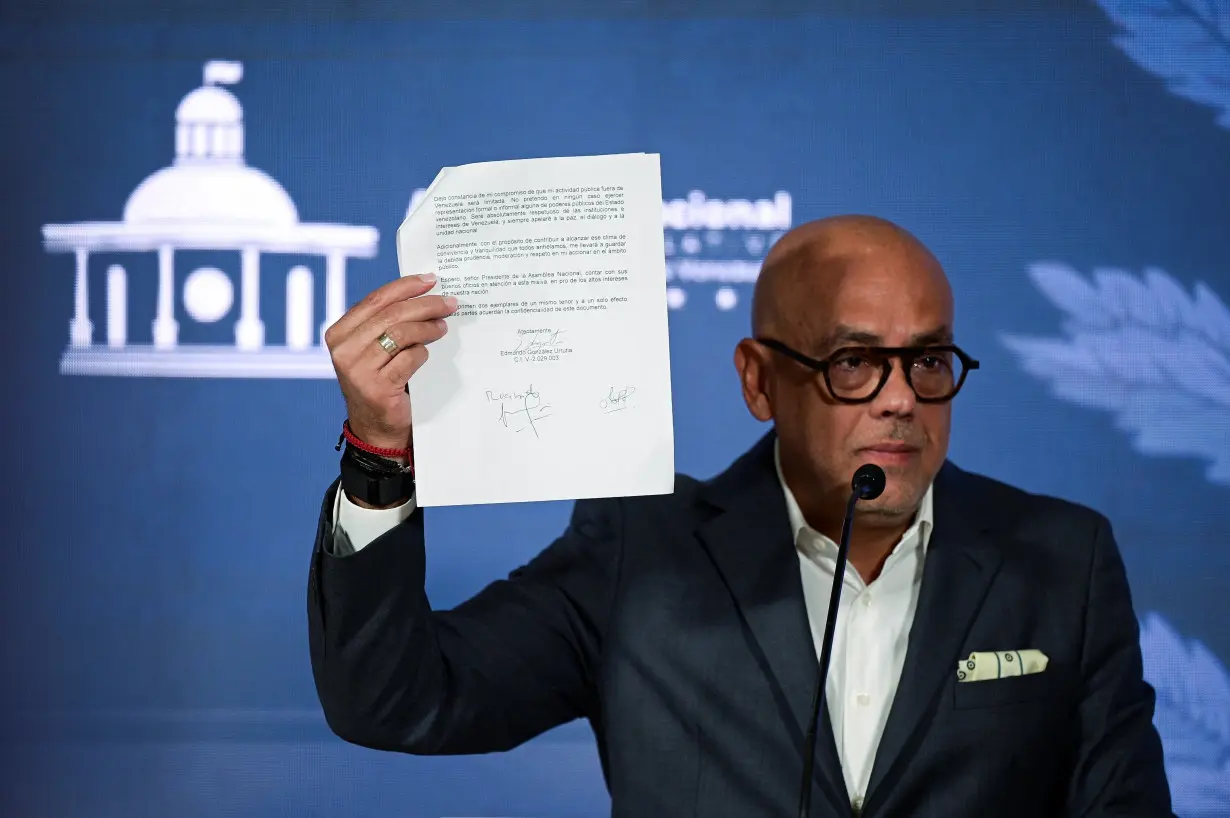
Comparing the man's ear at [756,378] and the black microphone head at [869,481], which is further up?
the man's ear at [756,378]

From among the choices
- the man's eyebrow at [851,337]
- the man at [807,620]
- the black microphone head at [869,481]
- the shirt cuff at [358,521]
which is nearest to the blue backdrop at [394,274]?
the man at [807,620]

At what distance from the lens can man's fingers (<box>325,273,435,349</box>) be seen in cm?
154

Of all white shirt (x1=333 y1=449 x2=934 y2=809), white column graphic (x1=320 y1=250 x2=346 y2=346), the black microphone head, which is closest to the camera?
the black microphone head

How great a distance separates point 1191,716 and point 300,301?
237cm

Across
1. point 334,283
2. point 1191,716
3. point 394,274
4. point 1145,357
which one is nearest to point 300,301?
point 334,283

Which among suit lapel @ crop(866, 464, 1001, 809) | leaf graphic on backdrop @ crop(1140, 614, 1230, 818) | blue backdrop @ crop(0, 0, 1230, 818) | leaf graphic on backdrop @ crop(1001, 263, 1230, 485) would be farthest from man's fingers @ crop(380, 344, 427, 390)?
leaf graphic on backdrop @ crop(1140, 614, 1230, 818)

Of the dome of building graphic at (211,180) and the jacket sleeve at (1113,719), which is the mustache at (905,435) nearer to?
the jacket sleeve at (1113,719)

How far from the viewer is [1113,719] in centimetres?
178

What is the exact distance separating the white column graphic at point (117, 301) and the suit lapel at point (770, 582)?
1.79 meters

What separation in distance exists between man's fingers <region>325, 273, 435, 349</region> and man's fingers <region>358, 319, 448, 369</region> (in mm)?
23

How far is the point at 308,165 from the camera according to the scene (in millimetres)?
3113

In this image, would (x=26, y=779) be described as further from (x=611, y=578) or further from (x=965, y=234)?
(x=965, y=234)
